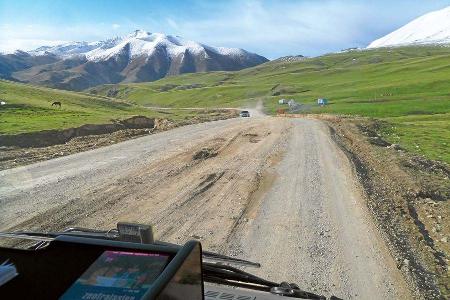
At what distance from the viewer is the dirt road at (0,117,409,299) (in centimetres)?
869

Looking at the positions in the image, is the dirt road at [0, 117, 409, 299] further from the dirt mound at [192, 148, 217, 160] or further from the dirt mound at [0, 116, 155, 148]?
the dirt mound at [0, 116, 155, 148]

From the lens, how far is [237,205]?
40.7 feet

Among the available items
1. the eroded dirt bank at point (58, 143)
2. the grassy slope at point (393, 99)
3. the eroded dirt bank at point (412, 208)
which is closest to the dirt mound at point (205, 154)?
the eroded dirt bank at point (412, 208)

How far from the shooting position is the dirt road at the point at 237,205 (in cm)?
869

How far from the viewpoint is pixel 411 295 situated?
25.2 feet

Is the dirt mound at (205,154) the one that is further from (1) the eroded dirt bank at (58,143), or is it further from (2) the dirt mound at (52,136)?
(2) the dirt mound at (52,136)

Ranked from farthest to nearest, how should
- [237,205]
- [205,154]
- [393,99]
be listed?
[393,99]
[205,154]
[237,205]

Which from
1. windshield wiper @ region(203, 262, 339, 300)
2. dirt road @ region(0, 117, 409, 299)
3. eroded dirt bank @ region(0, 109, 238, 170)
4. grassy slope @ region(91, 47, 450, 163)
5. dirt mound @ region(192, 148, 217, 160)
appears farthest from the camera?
grassy slope @ region(91, 47, 450, 163)

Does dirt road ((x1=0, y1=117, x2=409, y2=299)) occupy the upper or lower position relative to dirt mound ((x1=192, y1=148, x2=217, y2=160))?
upper

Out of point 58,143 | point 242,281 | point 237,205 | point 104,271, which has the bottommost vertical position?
point 58,143

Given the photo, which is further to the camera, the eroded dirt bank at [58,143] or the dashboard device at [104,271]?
the eroded dirt bank at [58,143]

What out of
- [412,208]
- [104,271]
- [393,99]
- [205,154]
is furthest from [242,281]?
[393,99]

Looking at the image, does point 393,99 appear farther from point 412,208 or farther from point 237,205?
point 237,205

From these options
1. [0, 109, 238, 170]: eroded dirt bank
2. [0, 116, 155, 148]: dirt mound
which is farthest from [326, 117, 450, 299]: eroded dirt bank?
[0, 116, 155, 148]: dirt mound
